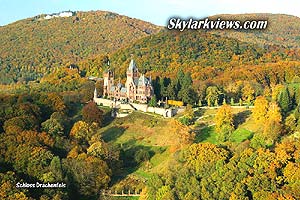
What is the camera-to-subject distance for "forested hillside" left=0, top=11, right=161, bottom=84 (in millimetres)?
143125

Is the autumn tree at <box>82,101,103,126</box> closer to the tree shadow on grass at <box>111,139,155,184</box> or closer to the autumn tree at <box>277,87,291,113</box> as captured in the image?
the tree shadow on grass at <box>111,139,155,184</box>

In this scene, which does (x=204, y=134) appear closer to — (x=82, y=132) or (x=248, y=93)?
(x=82, y=132)

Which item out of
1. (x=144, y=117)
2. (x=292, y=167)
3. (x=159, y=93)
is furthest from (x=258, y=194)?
(x=159, y=93)

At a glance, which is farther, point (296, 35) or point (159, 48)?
point (296, 35)

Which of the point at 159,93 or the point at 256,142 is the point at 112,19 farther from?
the point at 256,142

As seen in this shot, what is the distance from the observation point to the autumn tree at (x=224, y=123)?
187ft

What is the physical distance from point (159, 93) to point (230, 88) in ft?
34.8

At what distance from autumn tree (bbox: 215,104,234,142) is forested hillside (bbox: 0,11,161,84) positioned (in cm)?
8260

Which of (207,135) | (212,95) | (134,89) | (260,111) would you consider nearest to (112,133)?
(134,89)

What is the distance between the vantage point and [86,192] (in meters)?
48.6

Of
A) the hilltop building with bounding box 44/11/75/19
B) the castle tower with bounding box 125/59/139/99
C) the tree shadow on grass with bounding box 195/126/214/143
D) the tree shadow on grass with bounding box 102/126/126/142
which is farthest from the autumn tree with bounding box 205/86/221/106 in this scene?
the hilltop building with bounding box 44/11/75/19

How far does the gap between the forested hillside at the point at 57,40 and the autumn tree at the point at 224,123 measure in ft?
271

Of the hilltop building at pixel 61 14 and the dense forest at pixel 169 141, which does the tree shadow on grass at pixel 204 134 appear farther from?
the hilltop building at pixel 61 14

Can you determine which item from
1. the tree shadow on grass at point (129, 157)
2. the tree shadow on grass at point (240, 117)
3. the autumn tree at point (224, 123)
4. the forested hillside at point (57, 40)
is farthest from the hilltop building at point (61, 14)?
the autumn tree at point (224, 123)
